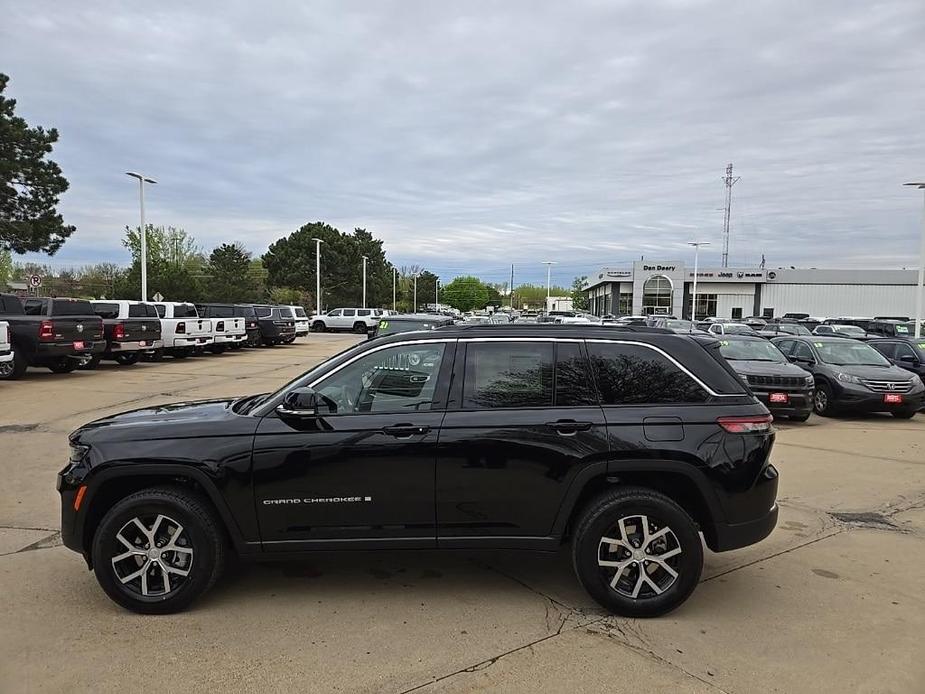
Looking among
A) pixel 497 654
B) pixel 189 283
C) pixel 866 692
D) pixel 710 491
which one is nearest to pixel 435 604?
pixel 497 654

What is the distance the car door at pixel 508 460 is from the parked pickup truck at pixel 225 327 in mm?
20425

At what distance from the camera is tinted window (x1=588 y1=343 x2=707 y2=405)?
3.97 m

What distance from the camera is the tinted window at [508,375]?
13.0 feet

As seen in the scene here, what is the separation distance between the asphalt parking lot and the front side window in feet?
3.04

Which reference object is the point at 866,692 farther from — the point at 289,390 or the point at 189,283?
the point at 189,283

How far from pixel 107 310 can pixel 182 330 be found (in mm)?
2415

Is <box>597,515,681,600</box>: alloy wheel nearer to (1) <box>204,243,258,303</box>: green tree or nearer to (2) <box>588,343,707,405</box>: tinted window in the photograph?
(2) <box>588,343,707,405</box>: tinted window

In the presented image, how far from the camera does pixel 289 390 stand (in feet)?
13.1

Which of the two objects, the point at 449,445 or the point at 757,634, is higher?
the point at 449,445

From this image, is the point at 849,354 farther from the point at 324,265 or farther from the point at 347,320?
the point at 324,265

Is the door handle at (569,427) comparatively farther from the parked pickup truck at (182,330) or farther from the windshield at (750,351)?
the parked pickup truck at (182,330)

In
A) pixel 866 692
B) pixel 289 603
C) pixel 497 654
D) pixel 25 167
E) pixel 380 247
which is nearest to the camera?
pixel 866 692

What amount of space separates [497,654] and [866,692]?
1.81 metres

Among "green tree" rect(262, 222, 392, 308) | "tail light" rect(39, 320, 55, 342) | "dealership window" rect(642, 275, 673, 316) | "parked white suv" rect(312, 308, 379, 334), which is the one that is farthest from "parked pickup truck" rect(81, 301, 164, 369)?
"dealership window" rect(642, 275, 673, 316)
